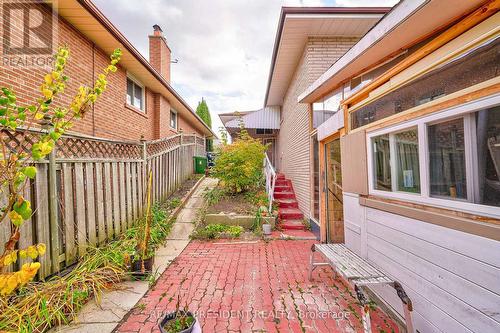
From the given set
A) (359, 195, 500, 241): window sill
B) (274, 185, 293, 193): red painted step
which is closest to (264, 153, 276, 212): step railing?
(274, 185, 293, 193): red painted step

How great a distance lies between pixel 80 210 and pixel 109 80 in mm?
4580

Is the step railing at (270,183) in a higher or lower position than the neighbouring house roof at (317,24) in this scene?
lower

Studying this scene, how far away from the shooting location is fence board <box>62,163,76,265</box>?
3145 mm

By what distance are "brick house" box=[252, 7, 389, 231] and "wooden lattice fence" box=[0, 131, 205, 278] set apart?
13.4ft

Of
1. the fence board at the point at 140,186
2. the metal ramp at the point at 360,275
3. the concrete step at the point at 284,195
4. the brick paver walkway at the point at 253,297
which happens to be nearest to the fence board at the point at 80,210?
the brick paver walkway at the point at 253,297

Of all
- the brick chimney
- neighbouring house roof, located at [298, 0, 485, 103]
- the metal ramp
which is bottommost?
the metal ramp

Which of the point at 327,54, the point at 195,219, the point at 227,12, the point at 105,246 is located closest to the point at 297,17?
the point at 327,54

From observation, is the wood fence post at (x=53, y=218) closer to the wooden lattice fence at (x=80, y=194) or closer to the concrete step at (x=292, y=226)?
the wooden lattice fence at (x=80, y=194)

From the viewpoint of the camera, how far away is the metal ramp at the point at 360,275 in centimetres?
191

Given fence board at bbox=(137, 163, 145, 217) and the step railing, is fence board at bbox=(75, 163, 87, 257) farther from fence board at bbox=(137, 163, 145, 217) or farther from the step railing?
the step railing

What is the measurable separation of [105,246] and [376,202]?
14.5 ft

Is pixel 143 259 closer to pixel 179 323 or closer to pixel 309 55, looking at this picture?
pixel 179 323

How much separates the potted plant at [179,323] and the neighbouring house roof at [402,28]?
3.56 meters

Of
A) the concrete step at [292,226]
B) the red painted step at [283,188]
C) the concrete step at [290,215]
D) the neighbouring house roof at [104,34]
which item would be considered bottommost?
the concrete step at [292,226]
